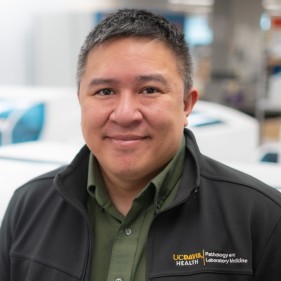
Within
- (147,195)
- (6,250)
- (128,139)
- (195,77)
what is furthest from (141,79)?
(195,77)

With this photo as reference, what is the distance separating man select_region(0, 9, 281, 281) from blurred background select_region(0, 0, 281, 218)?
0.32 m

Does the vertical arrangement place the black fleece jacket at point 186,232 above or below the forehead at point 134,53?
below

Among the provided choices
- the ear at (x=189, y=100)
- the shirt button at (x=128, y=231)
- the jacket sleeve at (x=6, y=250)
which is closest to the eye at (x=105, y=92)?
the ear at (x=189, y=100)

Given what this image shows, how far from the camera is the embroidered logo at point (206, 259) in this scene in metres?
1.02

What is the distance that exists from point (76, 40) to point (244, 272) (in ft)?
13.2

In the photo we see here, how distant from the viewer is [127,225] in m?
1.07

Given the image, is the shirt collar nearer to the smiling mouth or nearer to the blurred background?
the smiling mouth

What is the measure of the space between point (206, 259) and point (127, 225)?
0.57 ft

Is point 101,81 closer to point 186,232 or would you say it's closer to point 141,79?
point 141,79

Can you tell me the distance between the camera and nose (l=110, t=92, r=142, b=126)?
1.00m

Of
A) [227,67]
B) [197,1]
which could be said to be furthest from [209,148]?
[197,1]

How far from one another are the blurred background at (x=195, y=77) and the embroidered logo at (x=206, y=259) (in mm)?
361

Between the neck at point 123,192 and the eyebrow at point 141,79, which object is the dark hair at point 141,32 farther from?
the neck at point 123,192

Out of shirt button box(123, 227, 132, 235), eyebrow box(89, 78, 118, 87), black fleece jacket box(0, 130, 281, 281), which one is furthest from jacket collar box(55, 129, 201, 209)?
eyebrow box(89, 78, 118, 87)
